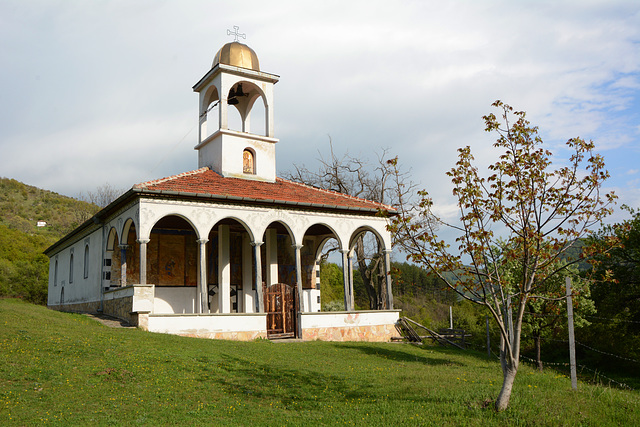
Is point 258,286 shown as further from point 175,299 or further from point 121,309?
point 121,309

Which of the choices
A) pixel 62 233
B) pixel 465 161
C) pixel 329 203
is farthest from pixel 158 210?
pixel 62 233

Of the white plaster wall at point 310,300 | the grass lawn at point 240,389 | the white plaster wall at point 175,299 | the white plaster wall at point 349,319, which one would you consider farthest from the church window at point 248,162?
the grass lawn at point 240,389

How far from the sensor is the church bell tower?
22000mm

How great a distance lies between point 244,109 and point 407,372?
15.5m

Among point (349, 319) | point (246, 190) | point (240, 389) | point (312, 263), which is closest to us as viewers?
point (240, 389)

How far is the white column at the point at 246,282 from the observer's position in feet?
74.2

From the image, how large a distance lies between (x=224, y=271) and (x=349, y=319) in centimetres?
528

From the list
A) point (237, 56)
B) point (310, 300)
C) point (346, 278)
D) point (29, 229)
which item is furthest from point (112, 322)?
point (29, 229)

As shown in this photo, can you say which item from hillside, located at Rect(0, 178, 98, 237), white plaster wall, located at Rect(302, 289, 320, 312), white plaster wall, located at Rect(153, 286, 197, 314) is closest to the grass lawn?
white plaster wall, located at Rect(153, 286, 197, 314)

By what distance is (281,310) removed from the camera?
64.3 ft

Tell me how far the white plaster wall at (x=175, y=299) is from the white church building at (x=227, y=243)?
0.04m

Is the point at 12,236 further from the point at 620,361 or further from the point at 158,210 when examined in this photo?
the point at 620,361

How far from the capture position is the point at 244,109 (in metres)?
24.4

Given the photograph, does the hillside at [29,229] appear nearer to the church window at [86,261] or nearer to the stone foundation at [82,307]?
the stone foundation at [82,307]
